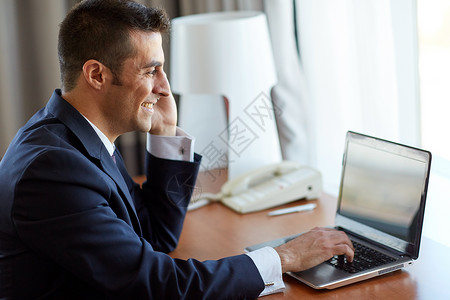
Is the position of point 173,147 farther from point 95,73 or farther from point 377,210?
point 377,210

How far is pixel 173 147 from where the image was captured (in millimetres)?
1799

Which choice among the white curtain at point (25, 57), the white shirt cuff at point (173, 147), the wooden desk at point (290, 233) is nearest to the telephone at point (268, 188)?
the wooden desk at point (290, 233)

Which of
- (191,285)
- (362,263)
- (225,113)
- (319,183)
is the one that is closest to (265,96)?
(225,113)

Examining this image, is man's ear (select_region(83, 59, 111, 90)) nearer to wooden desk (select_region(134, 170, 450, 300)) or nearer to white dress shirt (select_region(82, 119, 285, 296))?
white dress shirt (select_region(82, 119, 285, 296))

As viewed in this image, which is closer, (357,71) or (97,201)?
(97,201)

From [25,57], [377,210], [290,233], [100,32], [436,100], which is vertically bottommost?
[290,233]

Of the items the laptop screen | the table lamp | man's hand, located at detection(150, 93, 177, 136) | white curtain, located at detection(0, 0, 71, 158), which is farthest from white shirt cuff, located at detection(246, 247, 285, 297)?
white curtain, located at detection(0, 0, 71, 158)

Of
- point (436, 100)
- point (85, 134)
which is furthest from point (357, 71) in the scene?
point (85, 134)

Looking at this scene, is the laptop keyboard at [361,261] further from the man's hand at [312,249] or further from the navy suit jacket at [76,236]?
the navy suit jacket at [76,236]

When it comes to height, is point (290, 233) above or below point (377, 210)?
below

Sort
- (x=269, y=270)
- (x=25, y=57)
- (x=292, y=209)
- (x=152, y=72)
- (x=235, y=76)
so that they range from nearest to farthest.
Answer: (x=269, y=270)
(x=152, y=72)
(x=292, y=209)
(x=235, y=76)
(x=25, y=57)

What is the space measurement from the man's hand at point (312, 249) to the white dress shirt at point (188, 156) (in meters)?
0.03

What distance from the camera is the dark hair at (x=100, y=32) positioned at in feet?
4.50

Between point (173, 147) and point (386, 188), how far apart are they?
620 millimetres
